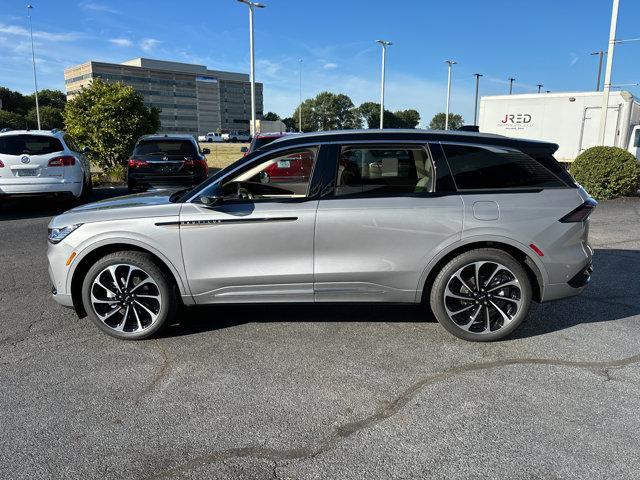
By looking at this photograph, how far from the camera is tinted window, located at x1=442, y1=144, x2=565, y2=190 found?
160 inches

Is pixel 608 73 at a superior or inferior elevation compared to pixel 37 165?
superior

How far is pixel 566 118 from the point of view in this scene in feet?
58.7

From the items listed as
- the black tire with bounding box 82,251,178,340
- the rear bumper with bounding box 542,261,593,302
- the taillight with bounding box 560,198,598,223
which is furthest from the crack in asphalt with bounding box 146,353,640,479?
the black tire with bounding box 82,251,178,340

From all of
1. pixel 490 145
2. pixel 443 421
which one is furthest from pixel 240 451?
pixel 490 145

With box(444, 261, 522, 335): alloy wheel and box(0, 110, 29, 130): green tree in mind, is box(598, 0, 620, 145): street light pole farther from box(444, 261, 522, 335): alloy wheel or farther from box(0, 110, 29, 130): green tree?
box(0, 110, 29, 130): green tree

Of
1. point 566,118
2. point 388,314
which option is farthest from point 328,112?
point 388,314

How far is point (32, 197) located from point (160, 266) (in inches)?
286

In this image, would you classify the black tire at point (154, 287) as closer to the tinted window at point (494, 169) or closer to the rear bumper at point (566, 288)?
the tinted window at point (494, 169)

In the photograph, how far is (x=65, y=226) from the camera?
4.16m

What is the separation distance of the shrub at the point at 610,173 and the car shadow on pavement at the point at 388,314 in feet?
28.3

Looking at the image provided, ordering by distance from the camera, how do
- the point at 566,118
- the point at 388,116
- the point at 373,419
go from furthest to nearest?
1. the point at 388,116
2. the point at 566,118
3. the point at 373,419

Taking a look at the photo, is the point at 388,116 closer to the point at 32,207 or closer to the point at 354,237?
the point at 32,207

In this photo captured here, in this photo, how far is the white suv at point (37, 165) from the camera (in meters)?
9.59

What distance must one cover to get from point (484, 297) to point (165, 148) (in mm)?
9317
